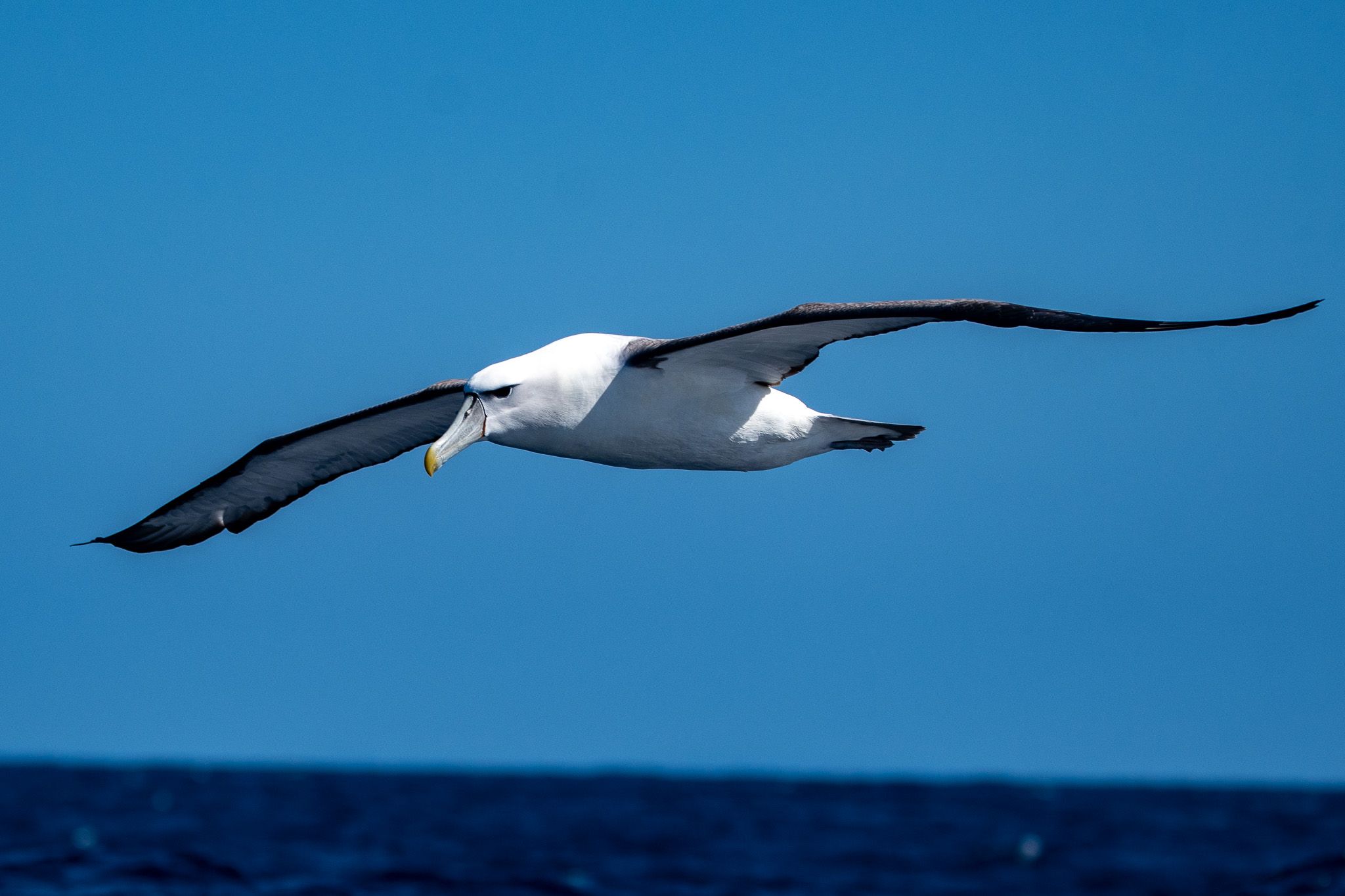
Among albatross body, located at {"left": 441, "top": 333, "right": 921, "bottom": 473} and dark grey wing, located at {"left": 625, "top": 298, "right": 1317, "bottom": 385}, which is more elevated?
dark grey wing, located at {"left": 625, "top": 298, "right": 1317, "bottom": 385}

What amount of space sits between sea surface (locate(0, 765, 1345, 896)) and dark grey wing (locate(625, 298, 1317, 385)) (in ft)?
56.4

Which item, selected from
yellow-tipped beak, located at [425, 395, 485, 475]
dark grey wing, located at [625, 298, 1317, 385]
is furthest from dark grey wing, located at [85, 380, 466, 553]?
dark grey wing, located at [625, 298, 1317, 385]

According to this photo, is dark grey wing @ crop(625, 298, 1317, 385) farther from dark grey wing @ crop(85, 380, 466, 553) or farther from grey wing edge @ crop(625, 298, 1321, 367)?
dark grey wing @ crop(85, 380, 466, 553)

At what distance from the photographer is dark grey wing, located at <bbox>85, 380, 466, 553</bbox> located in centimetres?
1206

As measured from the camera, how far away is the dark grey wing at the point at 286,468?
39.6 ft

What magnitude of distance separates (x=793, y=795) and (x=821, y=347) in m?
70.5

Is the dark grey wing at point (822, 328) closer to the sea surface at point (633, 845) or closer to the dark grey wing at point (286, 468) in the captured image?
the dark grey wing at point (286, 468)

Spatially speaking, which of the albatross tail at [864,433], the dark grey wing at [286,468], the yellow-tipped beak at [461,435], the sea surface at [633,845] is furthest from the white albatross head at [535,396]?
the sea surface at [633,845]

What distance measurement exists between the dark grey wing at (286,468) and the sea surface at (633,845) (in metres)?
12.1

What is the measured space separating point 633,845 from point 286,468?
29298mm

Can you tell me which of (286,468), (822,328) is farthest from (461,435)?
(286,468)

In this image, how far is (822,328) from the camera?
9.19 meters

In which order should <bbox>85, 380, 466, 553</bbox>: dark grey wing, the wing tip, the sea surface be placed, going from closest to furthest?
the wing tip → <bbox>85, 380, 466, 553</bbox>: dark grey wing → the sea surface

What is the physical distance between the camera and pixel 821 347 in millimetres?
9719
